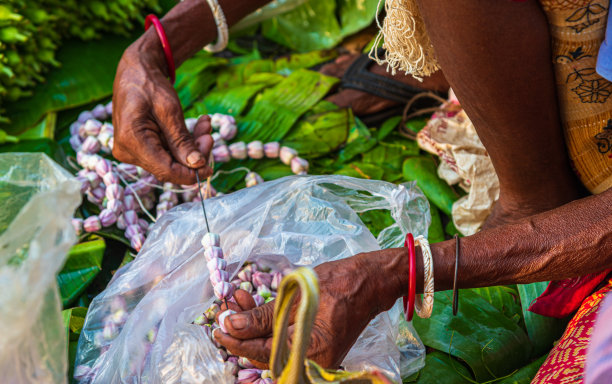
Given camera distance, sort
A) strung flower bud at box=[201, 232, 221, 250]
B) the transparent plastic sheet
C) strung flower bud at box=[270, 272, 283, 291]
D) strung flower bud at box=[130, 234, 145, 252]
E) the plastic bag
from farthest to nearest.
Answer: strung flower bud at box=[130, 234, 145, 252] → strung flower bud at box=[270, 272, 283, 291] → strung flower bud at box=[201, 232, 221, 250] → the transparent plastic sheet → the plastic bag

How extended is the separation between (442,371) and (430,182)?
0.58 meters

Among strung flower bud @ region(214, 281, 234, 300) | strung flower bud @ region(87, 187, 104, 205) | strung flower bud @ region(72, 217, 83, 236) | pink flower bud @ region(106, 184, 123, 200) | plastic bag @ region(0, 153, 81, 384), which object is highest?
plastic bag @ region(0, 153, 81, 384)

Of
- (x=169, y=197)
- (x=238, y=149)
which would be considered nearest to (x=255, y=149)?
(x=238, y=149)

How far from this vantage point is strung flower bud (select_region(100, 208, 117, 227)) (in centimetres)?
150

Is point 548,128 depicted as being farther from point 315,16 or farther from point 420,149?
point 315,16

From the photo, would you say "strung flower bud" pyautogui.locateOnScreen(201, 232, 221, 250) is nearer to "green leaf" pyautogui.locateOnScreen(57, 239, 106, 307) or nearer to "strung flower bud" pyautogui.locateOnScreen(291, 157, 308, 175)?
"green leaf" pyautogui.locateOnScreen(57, 239, 106, 307)

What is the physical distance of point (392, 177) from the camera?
1728mm

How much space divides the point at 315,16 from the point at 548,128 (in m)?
1.28

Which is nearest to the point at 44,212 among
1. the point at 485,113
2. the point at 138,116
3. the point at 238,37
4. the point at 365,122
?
the point at 138,116

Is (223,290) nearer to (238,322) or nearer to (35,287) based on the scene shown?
(238,322)

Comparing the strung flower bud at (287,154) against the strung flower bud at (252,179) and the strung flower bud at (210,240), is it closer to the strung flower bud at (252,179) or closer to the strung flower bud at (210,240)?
the strung flower bud at (252,179)

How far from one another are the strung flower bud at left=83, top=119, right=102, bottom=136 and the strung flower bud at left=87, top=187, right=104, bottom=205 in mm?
213

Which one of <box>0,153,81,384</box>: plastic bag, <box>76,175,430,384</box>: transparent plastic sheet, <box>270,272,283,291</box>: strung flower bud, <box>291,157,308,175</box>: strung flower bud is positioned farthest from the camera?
<box>291,157,308,175</box>: strung flower bud

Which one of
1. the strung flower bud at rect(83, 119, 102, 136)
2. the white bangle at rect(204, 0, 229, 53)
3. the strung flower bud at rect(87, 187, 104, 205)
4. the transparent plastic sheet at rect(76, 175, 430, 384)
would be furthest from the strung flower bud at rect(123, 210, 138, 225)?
the white bangle at rect(204, 0, 229, 53)
